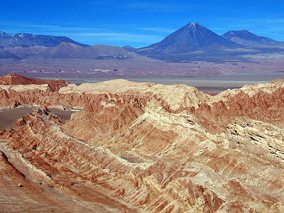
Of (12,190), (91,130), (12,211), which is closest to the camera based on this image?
(12,211)

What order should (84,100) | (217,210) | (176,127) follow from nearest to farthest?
1. (217,210)
2. (176,127)
3. (84,100)

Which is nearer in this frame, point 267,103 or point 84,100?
point 267,103

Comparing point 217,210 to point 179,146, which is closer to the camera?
point 217,210

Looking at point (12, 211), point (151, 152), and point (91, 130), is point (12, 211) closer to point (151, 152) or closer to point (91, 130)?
point (151, 152)

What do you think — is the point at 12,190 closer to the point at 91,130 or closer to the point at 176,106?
the point at 91,130

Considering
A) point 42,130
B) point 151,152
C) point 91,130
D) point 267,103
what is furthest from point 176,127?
point 267,103

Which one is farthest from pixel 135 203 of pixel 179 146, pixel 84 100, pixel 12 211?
pixel 84 100
